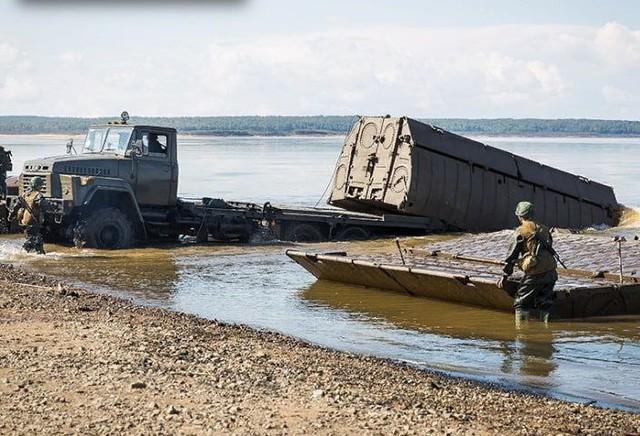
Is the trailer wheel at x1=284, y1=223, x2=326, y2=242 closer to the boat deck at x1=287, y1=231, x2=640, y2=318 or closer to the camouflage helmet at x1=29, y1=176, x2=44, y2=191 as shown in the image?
the boat deck at x1=287, y1=231, x2=640, y2=318

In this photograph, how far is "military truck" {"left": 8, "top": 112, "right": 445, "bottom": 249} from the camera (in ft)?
58.2

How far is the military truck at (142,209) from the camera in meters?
17.7

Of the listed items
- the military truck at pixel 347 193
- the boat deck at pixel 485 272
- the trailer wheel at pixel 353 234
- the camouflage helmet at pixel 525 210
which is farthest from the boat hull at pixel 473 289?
the trailer wheel at pixel 353 234

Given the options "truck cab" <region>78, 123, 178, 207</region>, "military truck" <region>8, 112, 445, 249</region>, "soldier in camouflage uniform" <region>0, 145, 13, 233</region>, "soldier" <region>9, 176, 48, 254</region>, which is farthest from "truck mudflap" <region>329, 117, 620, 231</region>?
"soldier" <region>9, 176, 48, 254</region>

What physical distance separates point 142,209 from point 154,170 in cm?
76

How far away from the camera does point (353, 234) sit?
20.5 meters

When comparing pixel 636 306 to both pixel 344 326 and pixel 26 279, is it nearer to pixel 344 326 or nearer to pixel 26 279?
pixel 344 326

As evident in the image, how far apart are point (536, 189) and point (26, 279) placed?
35.6 feet

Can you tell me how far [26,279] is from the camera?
13.7 metres

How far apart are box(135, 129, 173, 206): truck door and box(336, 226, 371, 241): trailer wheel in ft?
11.2

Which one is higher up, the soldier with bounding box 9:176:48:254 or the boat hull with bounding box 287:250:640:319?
the soldier with bounding box 9:176:48:254

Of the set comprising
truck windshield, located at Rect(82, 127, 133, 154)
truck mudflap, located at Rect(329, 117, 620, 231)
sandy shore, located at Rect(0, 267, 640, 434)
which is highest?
truck windshield, located at Rect(82, 127, 133, 154)

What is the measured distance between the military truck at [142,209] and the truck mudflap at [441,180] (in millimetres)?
502

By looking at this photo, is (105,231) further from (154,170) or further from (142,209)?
(154,170)
